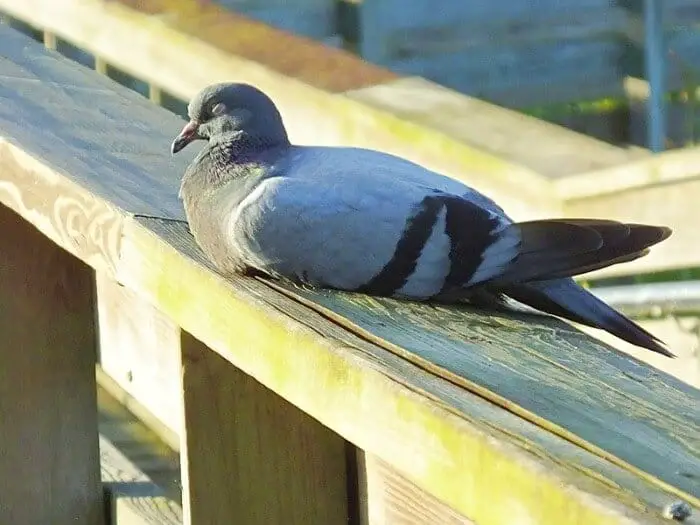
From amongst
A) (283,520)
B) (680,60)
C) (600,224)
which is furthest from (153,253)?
(680,60)

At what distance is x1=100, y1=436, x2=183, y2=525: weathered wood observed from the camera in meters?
1.72

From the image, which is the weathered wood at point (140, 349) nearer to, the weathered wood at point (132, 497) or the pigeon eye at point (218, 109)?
the weathered wood at point (132, 497)

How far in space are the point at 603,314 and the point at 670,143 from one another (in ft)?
11.4

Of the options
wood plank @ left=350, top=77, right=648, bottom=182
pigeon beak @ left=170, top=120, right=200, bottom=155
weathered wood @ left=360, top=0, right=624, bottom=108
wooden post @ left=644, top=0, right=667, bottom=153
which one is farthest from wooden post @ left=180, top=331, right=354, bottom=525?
wooden post @ left=644, top=0, right=667, bottom=153

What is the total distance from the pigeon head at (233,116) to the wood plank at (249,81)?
5 cm

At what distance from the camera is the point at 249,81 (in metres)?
1.82

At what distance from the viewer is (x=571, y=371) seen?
965 millimetres

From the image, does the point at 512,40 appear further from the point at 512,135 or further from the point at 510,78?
the point at 512,135

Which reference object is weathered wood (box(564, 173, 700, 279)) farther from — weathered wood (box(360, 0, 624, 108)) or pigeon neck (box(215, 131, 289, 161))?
weathered wood (box(360, 0, 624, 108))

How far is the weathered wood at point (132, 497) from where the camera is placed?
5.66 feet

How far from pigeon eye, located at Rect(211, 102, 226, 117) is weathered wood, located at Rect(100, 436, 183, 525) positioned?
20.7 inches

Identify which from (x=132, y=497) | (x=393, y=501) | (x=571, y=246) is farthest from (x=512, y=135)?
(x=132, y=497)

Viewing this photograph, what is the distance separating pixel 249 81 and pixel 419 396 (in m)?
1.07

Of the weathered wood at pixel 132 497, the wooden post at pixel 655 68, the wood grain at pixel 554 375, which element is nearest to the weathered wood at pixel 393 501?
the wood grain at pixel 554 375
